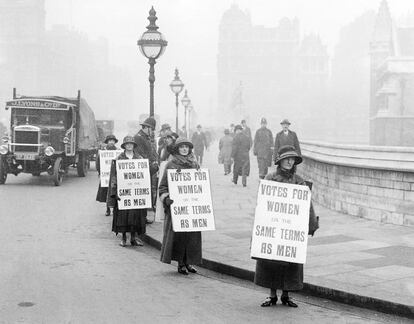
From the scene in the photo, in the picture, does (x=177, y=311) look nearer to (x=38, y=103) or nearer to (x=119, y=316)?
(x=119, y=316)

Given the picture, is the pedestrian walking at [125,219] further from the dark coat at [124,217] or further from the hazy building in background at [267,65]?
the hazy building in background at [267,65]

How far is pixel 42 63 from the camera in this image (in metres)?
119

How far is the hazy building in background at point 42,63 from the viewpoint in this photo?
115m

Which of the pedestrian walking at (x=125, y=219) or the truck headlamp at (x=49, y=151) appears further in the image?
the truck headlamp at (x=49, y=151)

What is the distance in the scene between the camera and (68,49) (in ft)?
502

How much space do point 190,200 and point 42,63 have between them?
4580 inches

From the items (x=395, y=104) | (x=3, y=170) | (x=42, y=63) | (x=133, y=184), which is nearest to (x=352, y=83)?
(x=42, y=63)

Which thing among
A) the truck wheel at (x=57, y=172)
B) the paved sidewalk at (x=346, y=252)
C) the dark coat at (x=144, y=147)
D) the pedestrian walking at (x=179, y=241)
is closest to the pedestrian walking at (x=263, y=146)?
the paved sidewalk at (x=346, y=252)

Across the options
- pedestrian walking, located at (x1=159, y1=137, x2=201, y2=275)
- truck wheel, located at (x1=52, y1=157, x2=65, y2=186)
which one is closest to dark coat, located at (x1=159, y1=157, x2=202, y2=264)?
pedestrian walking, located at (x1=159, y1=137, x2=201, y2=275)

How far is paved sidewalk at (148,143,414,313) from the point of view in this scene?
23.6 ft

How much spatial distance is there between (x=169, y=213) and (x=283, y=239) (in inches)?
82.0

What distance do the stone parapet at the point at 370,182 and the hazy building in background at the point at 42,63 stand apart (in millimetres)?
96070

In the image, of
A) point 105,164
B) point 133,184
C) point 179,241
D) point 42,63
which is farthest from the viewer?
point 42,63

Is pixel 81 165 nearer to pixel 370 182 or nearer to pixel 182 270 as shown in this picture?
pixel 370 182
